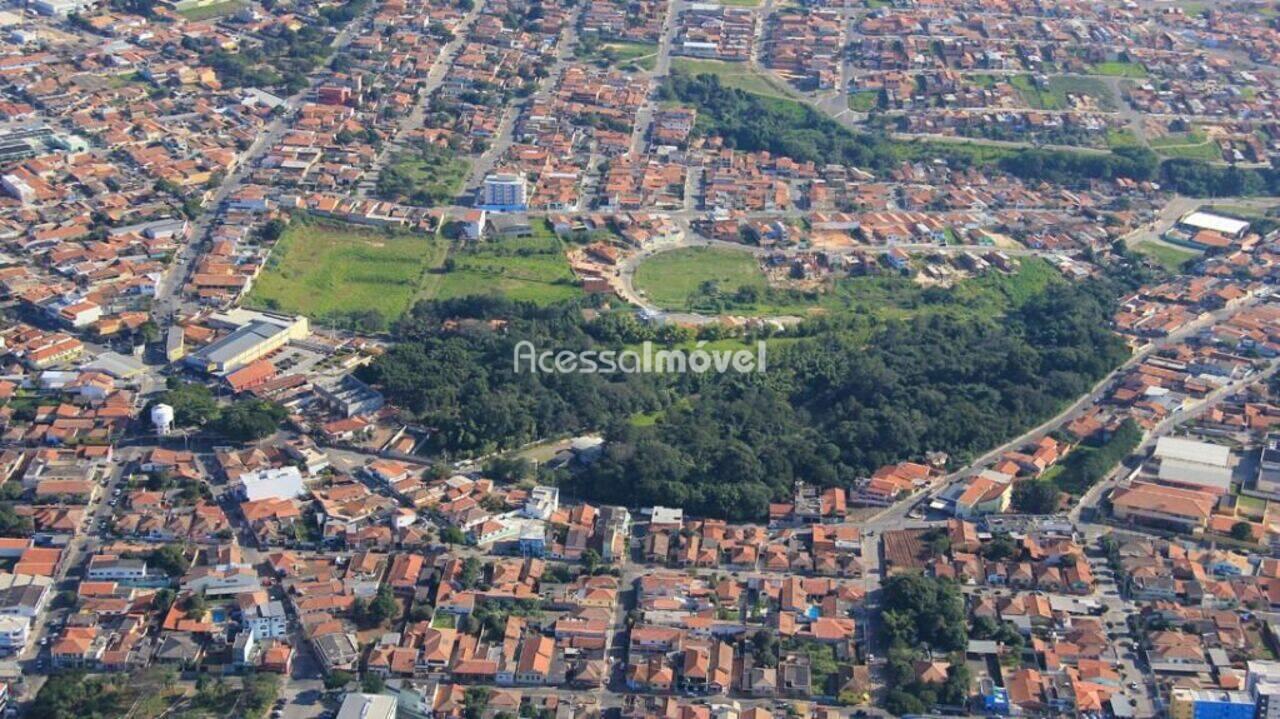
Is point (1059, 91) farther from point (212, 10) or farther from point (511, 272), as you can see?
point (212, 10)

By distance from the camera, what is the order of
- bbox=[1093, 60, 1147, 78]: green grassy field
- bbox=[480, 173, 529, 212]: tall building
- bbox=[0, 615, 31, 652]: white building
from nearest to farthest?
bbox=[0, 615, 31, 652]: white building
bbox=[480, 173, 529, 212]: tall building
bbox=[1093, 60, 1147, 78]: green grassy field

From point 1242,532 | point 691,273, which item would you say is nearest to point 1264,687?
point 1242,532

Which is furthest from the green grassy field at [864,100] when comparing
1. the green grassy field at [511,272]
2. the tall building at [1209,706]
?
the tall building at [1209,706]

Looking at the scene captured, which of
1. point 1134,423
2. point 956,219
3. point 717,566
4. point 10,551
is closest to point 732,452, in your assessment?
point 717,566

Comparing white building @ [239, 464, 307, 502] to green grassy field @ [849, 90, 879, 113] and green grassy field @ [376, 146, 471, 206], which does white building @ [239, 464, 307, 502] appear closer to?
green grassy field @ [376, 146, 471, 206]

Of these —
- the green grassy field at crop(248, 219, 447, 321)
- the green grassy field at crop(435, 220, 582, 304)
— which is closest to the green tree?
the green grassy field at crop(435, 220, 582, 304)
